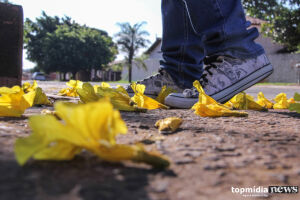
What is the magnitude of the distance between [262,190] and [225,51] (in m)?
1.90

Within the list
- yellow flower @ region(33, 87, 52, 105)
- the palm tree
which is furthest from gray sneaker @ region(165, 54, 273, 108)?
the palm tree

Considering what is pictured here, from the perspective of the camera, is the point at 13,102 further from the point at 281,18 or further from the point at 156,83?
the point at 281,18

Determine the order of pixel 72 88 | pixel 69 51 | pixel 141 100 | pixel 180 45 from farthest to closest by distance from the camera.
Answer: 1. pixel 69 51
2. pixel 72 88
3. pixel 180 45
4. pixel 141 100

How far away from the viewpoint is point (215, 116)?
1.87m

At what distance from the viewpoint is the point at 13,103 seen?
1.49 meters

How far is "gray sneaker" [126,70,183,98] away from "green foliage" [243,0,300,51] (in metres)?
15.1

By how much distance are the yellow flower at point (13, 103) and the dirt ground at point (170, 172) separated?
278 millimetres

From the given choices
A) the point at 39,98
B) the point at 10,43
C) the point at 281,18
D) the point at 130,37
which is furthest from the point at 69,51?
the point at 39,98

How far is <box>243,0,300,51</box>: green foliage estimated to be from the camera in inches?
666

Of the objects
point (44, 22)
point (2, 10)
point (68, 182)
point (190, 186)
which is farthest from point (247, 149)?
point (44, 22)

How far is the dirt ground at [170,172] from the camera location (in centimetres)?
64

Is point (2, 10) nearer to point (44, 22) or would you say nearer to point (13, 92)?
point (13, 92)

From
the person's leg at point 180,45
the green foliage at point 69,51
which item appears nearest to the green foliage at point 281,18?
the person's leg at point 180,45

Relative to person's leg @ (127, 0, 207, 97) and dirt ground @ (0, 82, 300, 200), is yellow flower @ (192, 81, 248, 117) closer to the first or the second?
dirt ground @ (0, 82, 300, 200)
